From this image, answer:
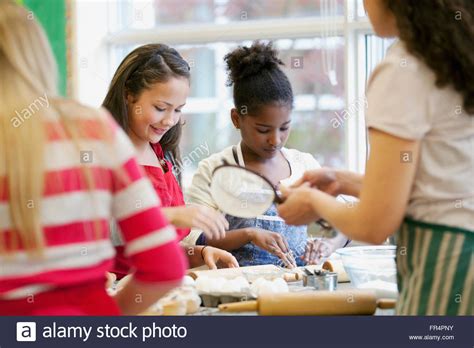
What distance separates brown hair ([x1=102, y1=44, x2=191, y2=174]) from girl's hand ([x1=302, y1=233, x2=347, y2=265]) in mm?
543

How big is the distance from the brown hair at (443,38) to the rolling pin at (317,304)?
419 mm

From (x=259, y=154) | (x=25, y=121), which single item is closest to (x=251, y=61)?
(x=259, y=154)

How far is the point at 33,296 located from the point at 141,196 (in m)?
0.17

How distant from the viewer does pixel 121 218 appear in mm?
974

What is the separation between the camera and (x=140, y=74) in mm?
2045

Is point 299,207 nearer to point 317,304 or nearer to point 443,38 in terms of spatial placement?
point 317,304

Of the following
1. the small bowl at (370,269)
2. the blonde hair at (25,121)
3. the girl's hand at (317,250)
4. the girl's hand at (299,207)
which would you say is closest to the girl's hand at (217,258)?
the girl's hand at (317,250)

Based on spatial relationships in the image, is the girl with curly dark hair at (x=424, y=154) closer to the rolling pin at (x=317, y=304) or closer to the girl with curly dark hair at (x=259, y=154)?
the rolling pin at (x=317, y=304)

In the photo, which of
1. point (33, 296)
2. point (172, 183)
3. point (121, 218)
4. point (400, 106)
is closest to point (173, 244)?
point (121, 218)

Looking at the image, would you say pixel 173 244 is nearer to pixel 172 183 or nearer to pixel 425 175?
pixel 425 175

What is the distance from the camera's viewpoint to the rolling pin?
1.38 m

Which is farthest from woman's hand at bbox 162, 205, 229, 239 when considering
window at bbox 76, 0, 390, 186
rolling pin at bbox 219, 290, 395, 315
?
window at bbox 76, 0, 390, 186

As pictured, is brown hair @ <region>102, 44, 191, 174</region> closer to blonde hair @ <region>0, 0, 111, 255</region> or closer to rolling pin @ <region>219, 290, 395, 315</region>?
rolling pin @ <region>219, 290, 395, 315</region>

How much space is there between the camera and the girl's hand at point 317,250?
2.09m
